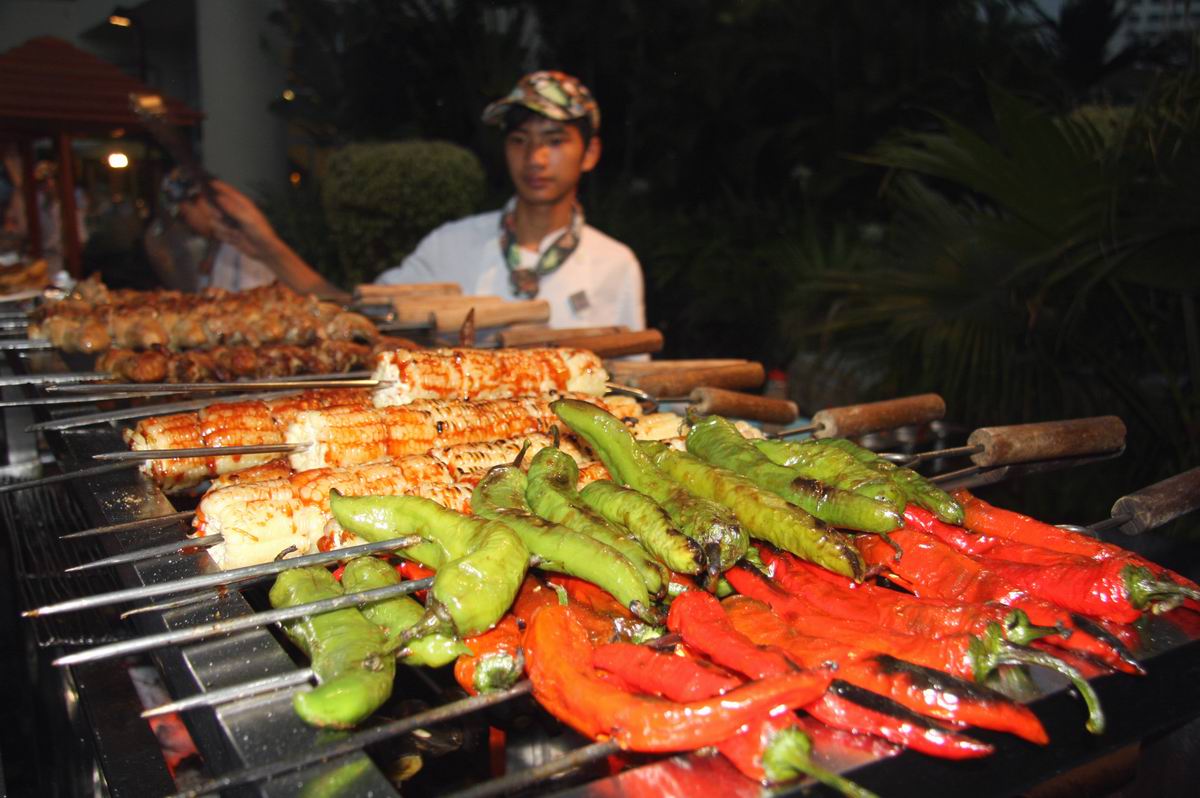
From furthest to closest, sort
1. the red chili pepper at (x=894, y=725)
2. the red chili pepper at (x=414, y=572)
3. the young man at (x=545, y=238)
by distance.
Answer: the young man at (x=545, y=238) < the red chili pepper at (x=414, y=572) < the red chili pepper at (x=894, y=725)

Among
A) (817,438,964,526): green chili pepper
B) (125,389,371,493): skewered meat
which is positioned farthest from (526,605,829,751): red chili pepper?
(125,389,371,493): skewered meat

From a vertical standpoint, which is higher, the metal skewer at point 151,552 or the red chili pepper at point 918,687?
the metal skewer at point 151,552

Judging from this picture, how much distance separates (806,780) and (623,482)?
1251 millimetres

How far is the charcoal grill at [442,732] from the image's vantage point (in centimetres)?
148

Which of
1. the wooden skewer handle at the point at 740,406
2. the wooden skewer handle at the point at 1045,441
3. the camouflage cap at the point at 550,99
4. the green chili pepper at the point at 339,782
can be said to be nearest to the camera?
the green chili pepper at the point at 339,782

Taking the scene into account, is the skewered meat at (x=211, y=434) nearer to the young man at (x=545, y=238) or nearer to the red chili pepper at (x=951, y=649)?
the red chili pepper at (x=951, y=649)

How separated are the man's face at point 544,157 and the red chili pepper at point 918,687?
527cm

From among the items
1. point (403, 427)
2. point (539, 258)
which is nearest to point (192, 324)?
point (403, 427)

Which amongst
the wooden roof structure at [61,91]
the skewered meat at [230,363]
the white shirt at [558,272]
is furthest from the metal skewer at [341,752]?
the wooden roof structure at [61,91]

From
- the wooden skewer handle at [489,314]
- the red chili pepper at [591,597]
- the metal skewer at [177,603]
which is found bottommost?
the red chili pepper at [591,597]

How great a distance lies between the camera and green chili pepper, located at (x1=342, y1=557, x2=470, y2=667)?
186 centimetres

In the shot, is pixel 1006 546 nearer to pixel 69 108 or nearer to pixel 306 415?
pixel 306 415

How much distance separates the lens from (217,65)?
1517 centimetres

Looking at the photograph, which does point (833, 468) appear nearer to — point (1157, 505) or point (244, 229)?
point (1157, 505)
